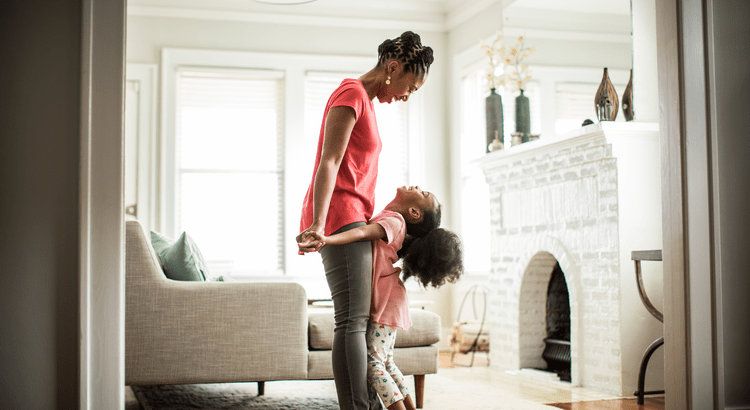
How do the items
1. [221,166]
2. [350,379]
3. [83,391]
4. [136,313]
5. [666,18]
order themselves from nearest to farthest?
[83,391] → [350,379] → [666,18] → [136,313] → [221,166]

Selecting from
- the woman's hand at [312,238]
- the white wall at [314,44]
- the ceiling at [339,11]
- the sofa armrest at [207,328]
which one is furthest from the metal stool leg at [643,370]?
the ceiling at [339,11]

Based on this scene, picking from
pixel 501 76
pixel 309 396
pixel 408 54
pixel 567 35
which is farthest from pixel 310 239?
pixel 501 76

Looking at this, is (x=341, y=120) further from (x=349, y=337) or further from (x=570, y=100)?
(x=570, y=100)

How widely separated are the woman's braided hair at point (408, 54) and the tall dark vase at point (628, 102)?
7.38 ft

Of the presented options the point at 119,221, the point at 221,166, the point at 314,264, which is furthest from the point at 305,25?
the point at 119,221

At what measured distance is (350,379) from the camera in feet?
6.24

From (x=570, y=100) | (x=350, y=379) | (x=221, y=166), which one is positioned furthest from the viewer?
(x=221, y=166)

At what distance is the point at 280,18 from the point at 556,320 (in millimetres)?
3485

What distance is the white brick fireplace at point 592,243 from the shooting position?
11.7 feet

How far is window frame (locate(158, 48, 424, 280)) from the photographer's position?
579 centimetres

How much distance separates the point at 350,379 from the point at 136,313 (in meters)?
1.22

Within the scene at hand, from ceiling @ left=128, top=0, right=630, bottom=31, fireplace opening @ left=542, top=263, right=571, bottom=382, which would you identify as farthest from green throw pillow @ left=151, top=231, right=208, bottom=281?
ceiling @ left=128, top=0, right=630, bottom=31

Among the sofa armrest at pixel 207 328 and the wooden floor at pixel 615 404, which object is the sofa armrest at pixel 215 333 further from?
the wooden floor at pixel 615 404

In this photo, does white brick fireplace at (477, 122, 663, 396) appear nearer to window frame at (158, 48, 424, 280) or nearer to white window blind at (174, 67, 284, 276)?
window frame at (158, 48, 424, 280)
